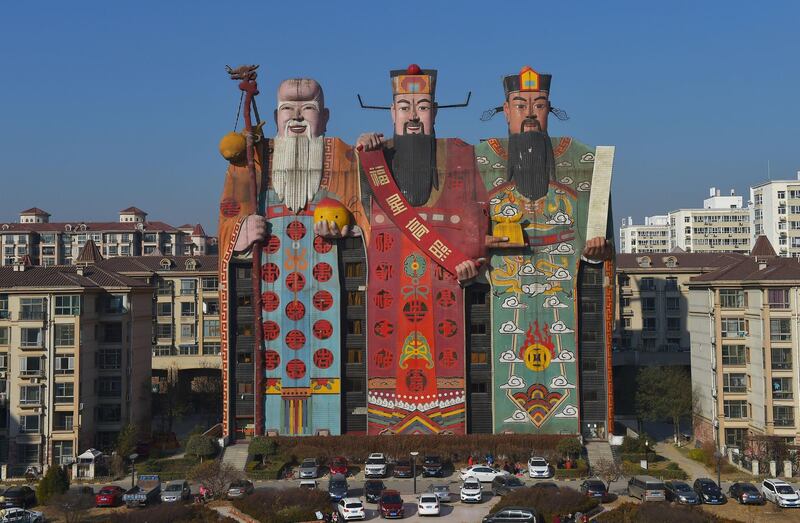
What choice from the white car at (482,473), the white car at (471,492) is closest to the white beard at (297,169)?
the white car at (482,473)

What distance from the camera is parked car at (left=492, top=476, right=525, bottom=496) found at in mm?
63812

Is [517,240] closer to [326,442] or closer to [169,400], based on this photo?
[326,442]

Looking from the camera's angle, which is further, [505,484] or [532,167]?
[532,167]

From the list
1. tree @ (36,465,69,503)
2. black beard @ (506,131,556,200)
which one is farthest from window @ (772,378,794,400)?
tree @ (36,465,69,503)

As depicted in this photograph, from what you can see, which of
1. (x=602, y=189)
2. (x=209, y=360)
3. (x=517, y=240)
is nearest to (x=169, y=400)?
(x=209, y=360)

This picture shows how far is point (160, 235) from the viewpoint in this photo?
18000cm

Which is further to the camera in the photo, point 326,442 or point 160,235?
point 160,235

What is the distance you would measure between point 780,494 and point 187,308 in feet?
230

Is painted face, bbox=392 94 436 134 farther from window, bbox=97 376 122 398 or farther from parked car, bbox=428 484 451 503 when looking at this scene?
→ window, bbox=97 376 122 398

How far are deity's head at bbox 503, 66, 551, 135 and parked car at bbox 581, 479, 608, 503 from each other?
27901mm


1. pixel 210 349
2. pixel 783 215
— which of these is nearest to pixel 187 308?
pixel 210 349

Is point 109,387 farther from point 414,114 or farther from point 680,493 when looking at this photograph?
point 680,493

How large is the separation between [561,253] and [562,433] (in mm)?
13570

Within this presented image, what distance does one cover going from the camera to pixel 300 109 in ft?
258
